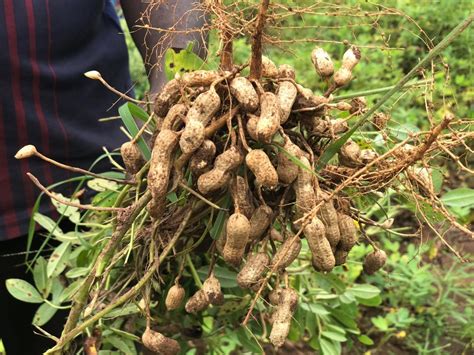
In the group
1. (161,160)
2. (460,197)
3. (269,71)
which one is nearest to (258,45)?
(269,71)

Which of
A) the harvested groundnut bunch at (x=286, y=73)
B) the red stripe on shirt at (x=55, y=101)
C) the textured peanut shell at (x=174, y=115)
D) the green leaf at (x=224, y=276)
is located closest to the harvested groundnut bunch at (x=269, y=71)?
the harvested groundnut bunch at (x=286, y=73)

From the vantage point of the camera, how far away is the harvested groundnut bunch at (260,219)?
0.74 meters

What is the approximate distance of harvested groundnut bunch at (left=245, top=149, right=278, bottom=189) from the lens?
0.69 meters

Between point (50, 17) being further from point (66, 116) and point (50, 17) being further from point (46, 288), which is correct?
point (46, 288)

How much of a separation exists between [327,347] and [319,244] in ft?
1.76

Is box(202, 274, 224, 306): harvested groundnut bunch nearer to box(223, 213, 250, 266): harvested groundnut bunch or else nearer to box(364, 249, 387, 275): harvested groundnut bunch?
box(223, 213, 250, 266): harvested groundnut bunch

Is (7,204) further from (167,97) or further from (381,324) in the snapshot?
(381,324)

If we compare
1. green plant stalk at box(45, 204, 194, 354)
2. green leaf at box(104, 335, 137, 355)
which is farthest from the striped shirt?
green plant stalk at box(45, 204, 194, 354)

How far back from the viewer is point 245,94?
2.33 ft

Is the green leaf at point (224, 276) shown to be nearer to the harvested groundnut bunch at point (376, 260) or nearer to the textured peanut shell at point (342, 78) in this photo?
the harvested groundnut bunch at point (376, 260)

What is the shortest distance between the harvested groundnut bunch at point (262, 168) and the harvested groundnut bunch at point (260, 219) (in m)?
0.05

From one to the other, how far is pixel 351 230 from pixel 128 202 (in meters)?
0.30

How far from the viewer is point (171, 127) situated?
74 cm

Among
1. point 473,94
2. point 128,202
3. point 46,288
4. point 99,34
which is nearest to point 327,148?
point 128,202
